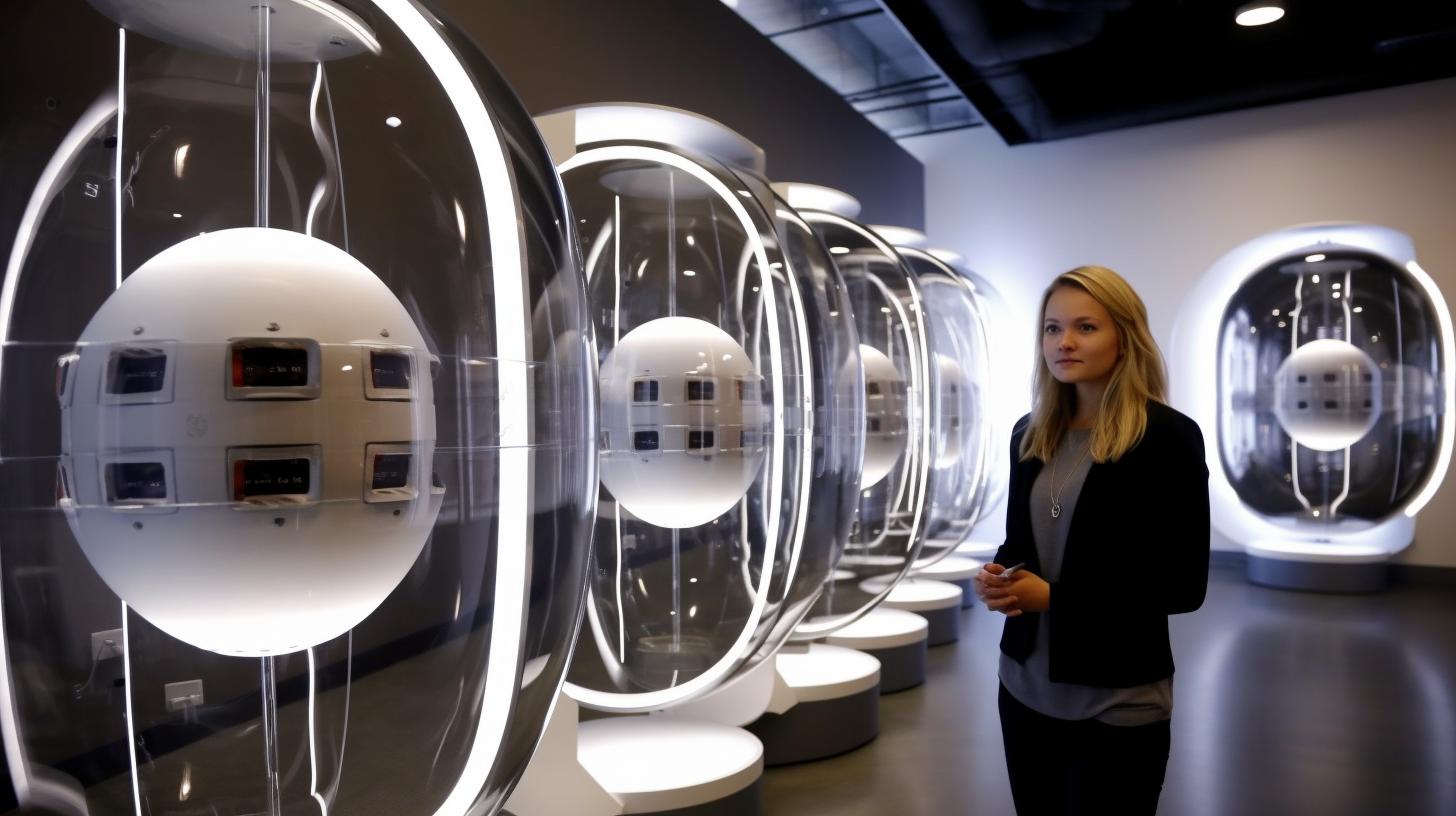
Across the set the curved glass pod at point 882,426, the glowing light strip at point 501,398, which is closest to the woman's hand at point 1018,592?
the glowing light strip at point 501,398

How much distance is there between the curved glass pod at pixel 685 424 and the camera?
7.48 feet

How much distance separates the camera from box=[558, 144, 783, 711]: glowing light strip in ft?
7.86

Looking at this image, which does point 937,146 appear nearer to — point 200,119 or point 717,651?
point 717,651

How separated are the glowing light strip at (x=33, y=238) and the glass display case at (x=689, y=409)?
1227 millimetres

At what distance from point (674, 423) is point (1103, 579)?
918 millimetres

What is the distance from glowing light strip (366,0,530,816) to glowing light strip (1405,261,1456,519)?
7.18 meters

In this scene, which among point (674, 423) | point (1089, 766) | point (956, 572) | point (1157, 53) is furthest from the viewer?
point (1157, 53)

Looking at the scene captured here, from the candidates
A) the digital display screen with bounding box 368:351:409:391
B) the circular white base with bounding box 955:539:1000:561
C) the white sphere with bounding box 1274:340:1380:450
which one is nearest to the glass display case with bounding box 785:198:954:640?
the digital display screen with bounding box 368:351:409:391

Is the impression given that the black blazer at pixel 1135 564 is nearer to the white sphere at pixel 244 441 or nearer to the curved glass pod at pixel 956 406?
the white sphere at pixel 244 441

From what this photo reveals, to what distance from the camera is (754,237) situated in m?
2.52

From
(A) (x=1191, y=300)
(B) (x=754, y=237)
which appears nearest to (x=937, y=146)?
(A) (x=1191, y=300)

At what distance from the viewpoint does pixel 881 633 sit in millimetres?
4465

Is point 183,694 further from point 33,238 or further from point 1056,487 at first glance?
point 1056,487

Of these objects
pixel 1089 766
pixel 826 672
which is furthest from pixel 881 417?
pixel 1089 766
